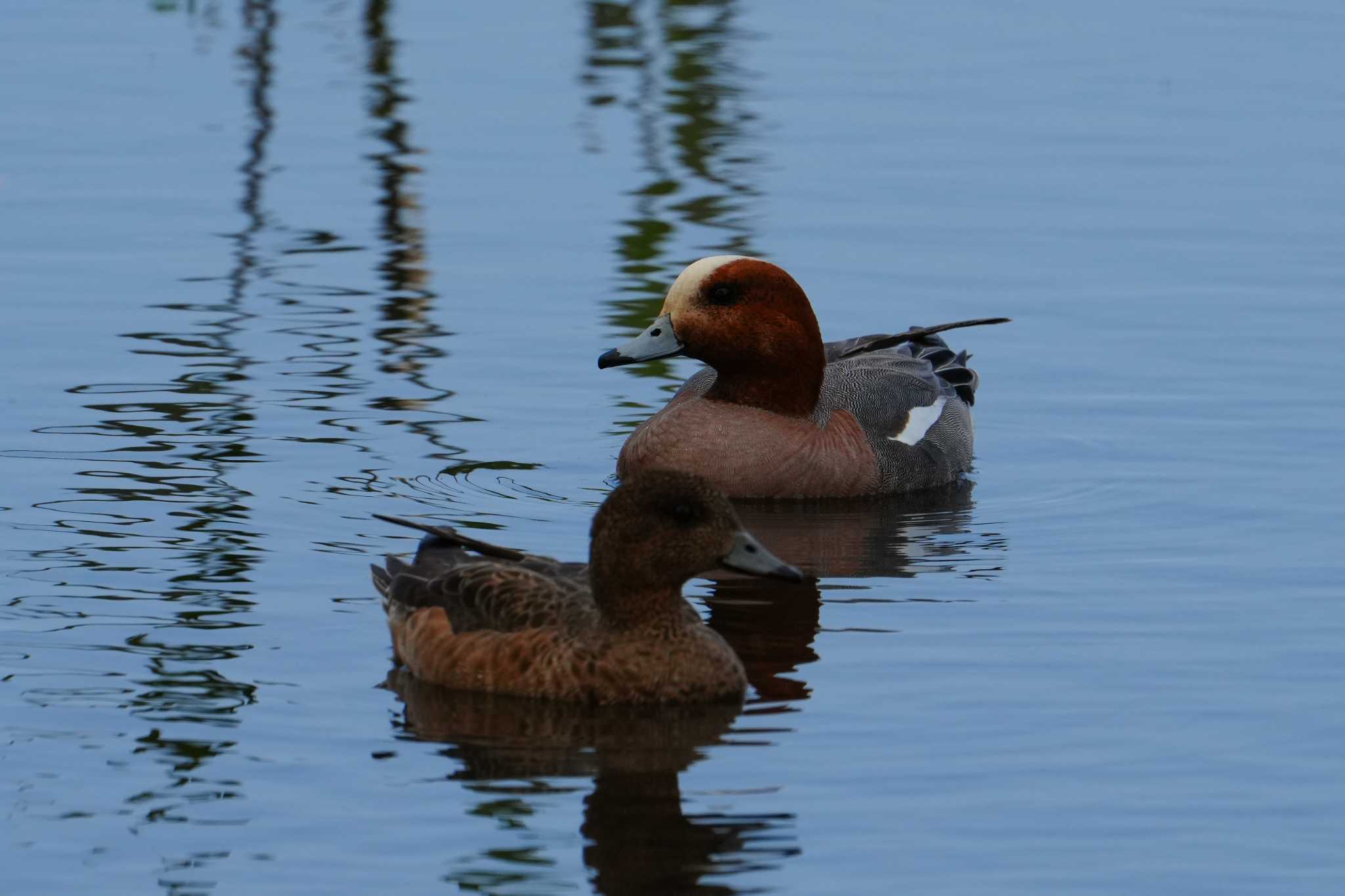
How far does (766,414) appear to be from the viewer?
1222 cm

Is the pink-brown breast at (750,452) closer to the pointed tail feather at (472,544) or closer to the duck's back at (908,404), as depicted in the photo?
the duck's back at (908,404)

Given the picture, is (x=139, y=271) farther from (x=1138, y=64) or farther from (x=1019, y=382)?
(x=1138, y=64)

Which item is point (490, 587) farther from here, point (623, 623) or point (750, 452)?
point (750, 452)

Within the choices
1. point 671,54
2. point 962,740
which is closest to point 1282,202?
point 671,54

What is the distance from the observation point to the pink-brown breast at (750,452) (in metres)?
11.9

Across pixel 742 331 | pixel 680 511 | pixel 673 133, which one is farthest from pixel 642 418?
pixel 673 133

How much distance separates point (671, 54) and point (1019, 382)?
8.97 metres

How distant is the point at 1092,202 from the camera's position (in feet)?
56.4

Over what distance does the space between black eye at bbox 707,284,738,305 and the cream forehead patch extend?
67mm

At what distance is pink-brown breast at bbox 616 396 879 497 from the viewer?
1190 cm

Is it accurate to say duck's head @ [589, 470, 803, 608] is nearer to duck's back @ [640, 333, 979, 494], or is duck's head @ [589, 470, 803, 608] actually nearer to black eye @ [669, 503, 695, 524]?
black eye @ [669, 503, 695, 524]

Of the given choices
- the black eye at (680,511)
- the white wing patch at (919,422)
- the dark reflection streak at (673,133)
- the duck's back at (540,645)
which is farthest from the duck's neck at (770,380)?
the black eye at (680,511)

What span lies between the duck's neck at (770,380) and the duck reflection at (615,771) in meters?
3.83

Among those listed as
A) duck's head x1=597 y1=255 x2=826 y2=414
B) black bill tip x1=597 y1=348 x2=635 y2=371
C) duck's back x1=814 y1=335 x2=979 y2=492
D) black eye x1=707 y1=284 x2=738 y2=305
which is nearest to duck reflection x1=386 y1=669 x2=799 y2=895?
black bill tip x1=597 y1=348 x2=635 y2=371
